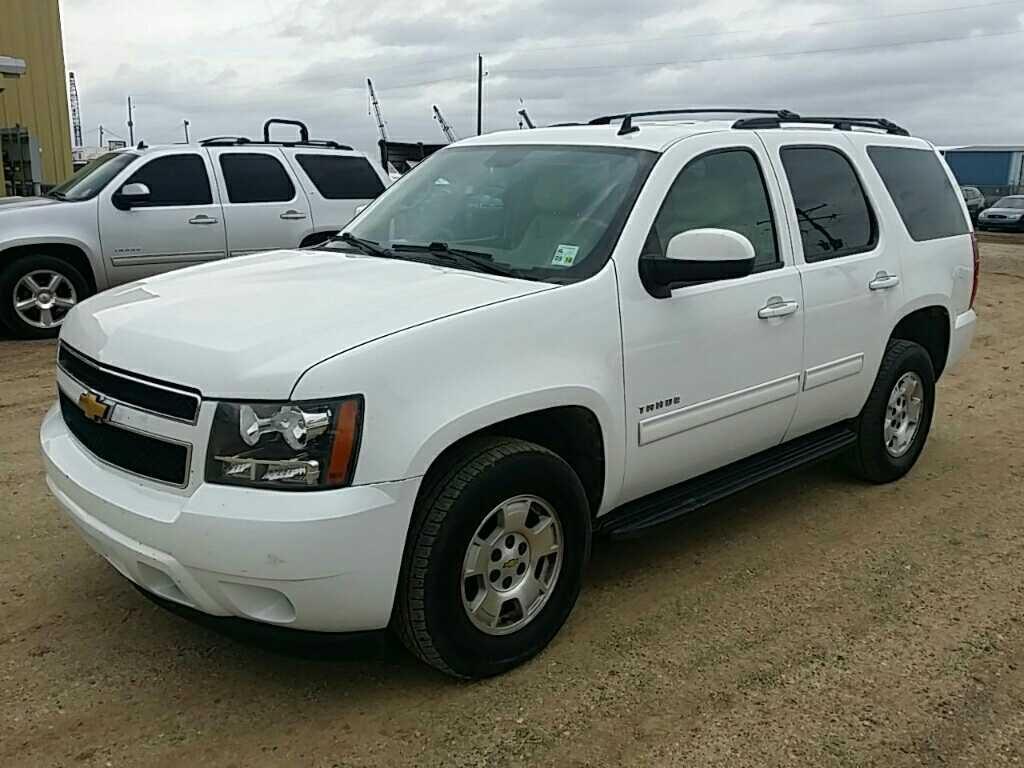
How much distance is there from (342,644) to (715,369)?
1.86m

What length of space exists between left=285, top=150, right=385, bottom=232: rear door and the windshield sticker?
692 centimetres

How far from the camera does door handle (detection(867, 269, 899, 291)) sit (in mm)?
4875

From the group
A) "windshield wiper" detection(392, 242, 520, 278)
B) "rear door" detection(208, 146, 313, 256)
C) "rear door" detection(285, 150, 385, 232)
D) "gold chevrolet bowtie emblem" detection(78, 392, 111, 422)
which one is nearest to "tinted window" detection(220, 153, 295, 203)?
"rear door" detection(208, 146, 313, 256)

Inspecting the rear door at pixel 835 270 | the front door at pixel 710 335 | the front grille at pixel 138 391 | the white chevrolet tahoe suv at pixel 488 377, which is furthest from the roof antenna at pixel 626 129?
the front grille at pixel 138 391

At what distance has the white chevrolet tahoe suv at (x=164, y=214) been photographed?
9.15 meters

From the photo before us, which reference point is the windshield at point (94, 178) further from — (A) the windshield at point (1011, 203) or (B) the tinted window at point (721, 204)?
(A) the windshield at point (1011, 203)

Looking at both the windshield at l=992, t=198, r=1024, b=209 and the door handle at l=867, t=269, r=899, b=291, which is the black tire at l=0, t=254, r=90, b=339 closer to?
the door handle at l=867, t=269, r=899, b=291

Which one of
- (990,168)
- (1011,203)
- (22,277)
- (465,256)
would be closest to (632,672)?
(465,256)

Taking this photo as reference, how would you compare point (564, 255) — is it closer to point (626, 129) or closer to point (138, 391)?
point (626, 129)

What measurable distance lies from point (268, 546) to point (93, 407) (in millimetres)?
858

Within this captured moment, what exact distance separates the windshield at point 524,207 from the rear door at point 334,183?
5.89 m

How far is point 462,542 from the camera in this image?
310cm

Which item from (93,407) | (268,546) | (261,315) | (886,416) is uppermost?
(261,315)

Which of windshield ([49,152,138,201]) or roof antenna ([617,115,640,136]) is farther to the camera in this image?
windshield ([49,152,138,201])
